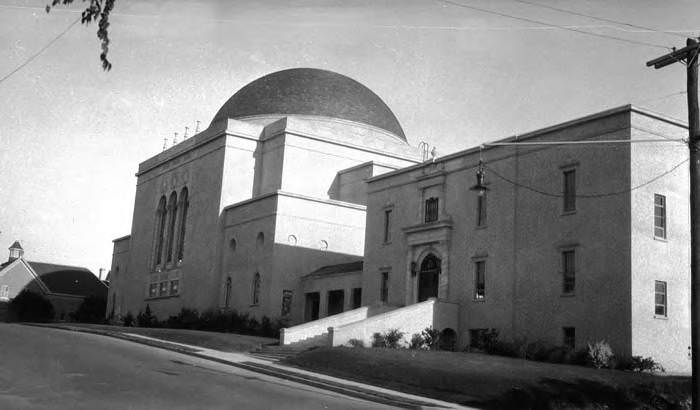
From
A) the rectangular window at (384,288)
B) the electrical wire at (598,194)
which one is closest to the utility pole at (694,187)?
the electrical wire at (598,194)

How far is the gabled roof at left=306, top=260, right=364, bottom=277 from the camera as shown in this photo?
152ft

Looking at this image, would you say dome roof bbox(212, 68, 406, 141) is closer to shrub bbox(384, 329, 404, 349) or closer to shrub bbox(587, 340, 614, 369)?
shrub bbox(384, 329, 404, 349)

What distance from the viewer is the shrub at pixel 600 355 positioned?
28594 millimetres

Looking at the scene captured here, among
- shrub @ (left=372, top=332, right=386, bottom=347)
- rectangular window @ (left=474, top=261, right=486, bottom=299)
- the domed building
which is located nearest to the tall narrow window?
rectangular window @ (left=474, top=261, right=486, bottom=299)

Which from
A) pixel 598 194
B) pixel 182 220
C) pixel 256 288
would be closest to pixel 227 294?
pixel 256 288

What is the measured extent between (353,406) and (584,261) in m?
16.5

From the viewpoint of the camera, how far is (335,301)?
1902 inches

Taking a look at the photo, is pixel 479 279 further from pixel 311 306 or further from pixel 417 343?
pixel 311 306

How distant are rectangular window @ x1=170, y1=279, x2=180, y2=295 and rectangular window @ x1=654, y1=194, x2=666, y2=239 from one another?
37761mm

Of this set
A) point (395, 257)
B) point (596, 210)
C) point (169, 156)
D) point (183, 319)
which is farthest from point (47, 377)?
point (169, 156)

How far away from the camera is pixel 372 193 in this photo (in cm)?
4447

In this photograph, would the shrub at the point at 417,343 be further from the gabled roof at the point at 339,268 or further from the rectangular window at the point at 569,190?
the gabled roof at the point at 339,268

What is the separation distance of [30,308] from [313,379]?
68918mm

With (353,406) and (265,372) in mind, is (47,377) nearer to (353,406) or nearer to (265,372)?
(353,406)
